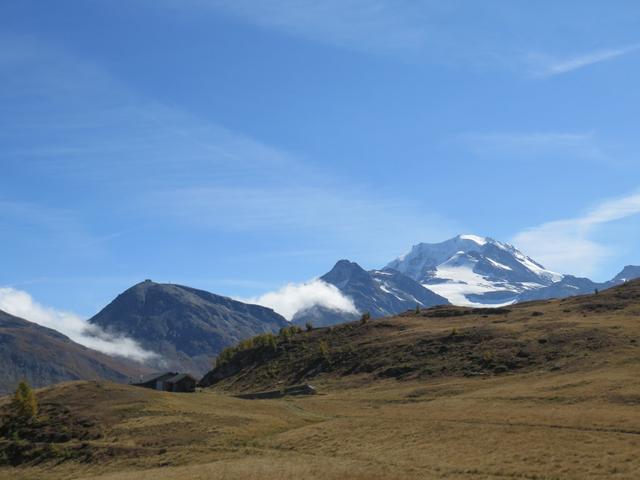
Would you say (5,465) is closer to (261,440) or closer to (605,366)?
(261,440)

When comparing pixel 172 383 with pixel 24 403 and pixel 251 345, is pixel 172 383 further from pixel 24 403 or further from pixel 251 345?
pixel 251 345

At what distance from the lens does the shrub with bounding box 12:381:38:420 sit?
283ft

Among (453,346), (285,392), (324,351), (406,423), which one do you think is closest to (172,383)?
(285,392)

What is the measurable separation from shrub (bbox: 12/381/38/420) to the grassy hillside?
210cm

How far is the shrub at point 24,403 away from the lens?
86312 mm

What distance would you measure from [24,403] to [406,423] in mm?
46561

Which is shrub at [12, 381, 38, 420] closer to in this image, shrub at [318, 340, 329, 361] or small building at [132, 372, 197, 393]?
small building at [132, 372, 197, 393]

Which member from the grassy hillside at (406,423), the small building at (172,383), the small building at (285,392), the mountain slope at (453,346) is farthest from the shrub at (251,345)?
the small building at (285,392)

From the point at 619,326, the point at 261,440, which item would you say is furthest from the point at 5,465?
the point at 619,326

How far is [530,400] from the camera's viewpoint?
83.4 metres

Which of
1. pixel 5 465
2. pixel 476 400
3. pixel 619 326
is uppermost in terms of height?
pixel 619 326

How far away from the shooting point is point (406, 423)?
232 feet

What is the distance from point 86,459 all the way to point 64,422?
14.1m

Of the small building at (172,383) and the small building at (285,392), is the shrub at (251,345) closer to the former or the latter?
the small building at (172,383)
